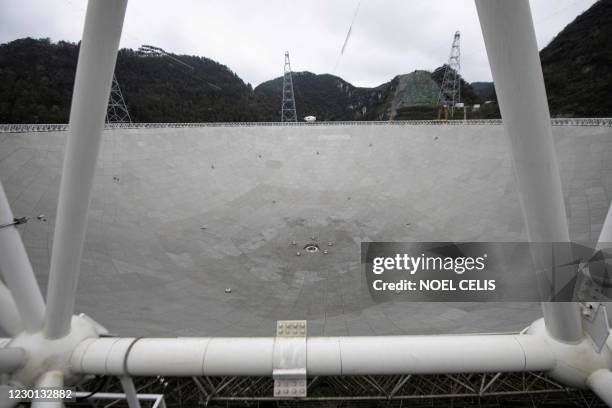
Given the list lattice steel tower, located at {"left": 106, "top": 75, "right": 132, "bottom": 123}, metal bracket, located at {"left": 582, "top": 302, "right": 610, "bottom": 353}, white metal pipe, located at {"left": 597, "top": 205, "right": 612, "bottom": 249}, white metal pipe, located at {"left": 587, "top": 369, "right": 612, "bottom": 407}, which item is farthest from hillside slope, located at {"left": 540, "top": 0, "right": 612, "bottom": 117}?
lattice steel tower, located at {"left": 106, "top": 75, "right": 132, "bottom": 123}

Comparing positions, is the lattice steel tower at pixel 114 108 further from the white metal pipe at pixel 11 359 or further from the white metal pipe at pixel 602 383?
the white metal pipe at pixel 602 383

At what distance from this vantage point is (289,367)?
5008mm

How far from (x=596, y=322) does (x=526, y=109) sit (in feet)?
13.2

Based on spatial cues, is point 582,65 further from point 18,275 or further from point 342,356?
point 18,275

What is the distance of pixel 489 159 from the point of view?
15.3m

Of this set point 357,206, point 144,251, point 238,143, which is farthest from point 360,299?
point 238,143

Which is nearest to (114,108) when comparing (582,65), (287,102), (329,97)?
(287,102)

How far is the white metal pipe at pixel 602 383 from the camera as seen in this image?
4.72 metres

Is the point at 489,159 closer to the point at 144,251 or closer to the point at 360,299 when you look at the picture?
the point at 360,299

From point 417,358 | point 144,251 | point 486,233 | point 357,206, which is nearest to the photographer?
point 417,358

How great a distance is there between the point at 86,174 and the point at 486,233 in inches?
527

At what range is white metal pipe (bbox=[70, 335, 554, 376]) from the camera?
5047 millimetres

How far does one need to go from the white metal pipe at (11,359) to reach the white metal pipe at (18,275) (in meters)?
0.46

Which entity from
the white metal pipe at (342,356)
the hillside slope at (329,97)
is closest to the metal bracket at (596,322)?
the white metal pipe at (342,356)
